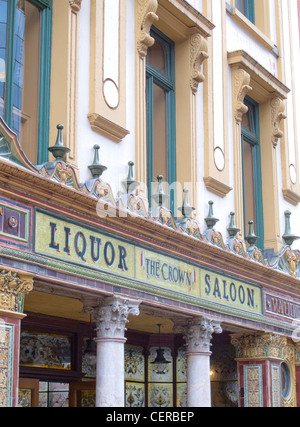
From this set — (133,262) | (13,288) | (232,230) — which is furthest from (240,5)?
(13,288)

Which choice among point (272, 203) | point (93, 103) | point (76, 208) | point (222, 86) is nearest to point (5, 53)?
point (93, 103)

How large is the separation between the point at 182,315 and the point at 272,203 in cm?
570

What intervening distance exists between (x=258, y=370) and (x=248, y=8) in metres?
9.20

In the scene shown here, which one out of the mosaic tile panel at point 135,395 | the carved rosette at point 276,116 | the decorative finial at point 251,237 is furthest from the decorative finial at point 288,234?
the mosaic tile panel at point 135,395

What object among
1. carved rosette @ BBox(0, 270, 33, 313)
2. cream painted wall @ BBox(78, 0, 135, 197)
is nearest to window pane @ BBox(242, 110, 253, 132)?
cream painted wall @ BBox(78, 0, 135, 197)

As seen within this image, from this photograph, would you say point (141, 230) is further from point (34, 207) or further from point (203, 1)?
point (203, 1)

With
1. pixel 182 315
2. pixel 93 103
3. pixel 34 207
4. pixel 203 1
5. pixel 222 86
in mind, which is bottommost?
pixel 182 315

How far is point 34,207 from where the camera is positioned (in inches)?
434

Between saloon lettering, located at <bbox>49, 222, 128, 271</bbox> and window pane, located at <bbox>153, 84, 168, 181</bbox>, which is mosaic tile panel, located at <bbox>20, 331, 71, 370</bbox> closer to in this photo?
saloon lettering, located at <bbox>49, 222, 128, 271</bbox>

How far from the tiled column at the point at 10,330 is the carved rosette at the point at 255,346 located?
7644 mm

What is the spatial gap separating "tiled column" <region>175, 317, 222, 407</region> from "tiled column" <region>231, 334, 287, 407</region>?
2342 mm

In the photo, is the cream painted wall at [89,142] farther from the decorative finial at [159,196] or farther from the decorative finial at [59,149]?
the decorative finial at [59,149]

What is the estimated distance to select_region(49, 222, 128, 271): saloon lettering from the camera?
11.4m
